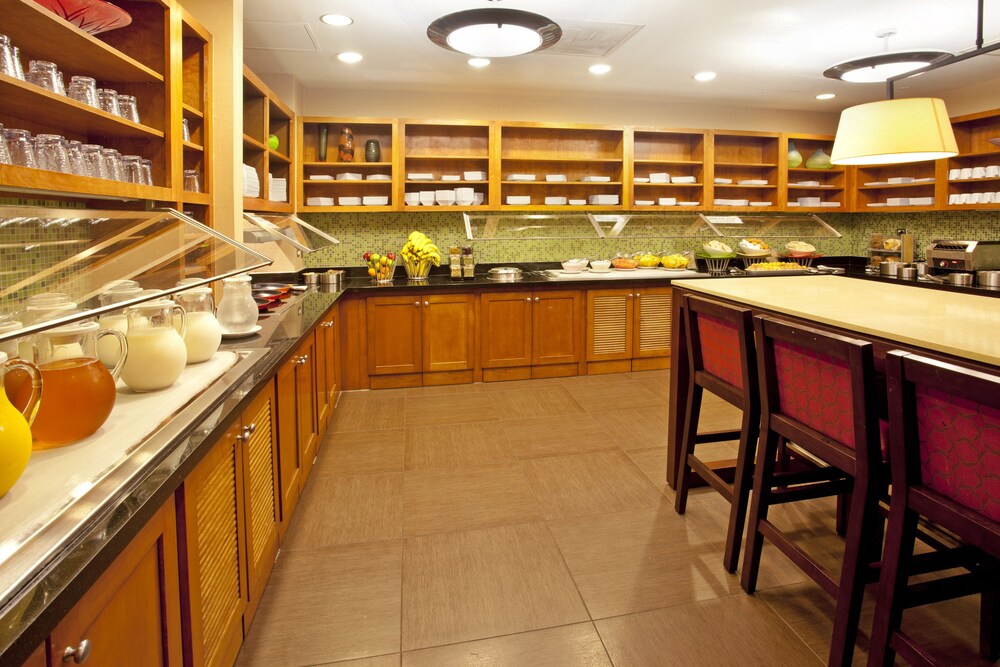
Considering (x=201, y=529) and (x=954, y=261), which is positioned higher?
(x=954, y=261)

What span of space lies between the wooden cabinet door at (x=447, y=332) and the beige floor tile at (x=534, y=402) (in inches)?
19.8

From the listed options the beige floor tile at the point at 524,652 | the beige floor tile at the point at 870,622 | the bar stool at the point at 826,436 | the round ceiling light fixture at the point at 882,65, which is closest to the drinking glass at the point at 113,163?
the beige floor tile at the point at 524,652

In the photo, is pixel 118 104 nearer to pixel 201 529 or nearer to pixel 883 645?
pixel 201 529

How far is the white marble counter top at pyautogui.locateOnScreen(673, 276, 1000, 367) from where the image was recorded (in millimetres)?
1603

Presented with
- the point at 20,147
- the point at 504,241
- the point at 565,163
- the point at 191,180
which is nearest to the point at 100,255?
the point at 20,147

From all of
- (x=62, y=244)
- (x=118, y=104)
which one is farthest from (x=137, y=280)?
(x=118, y=104)

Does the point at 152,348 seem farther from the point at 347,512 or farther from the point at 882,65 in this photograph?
the point at 882,65

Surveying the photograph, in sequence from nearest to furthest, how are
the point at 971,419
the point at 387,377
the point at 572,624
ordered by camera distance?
the point at 971,419, the point at 572,624, the point at 387,377

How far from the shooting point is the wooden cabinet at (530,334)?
203 inches

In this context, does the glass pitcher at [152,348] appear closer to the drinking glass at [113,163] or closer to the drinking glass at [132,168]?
the drinking glass at [113,163]

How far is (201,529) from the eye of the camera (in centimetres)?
146

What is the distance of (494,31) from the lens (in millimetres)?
3336

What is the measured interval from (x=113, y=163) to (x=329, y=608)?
1718mm

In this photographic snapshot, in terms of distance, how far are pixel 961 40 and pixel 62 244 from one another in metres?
5.26
